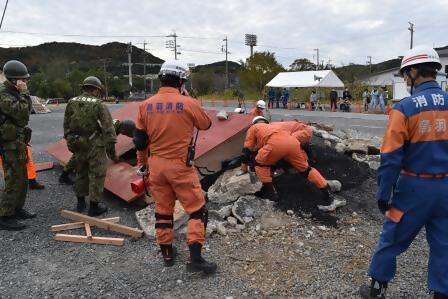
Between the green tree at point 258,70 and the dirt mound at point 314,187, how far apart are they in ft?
152

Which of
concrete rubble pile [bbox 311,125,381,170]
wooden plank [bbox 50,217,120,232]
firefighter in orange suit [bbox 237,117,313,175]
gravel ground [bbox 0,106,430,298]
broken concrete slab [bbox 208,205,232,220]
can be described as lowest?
gravel ground [bbox 0,106,430,298]

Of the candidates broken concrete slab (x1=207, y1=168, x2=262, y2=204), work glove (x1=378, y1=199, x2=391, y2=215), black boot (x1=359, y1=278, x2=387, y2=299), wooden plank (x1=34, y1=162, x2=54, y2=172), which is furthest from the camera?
wooden plank (x1=34, y1=162, x2=54, y2=172)

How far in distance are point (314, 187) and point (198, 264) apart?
7.57ft

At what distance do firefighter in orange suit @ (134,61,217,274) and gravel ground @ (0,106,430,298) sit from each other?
305mm

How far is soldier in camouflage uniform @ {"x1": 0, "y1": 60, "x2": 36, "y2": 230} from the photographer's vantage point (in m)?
4.66

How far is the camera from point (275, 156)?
5.26 meters

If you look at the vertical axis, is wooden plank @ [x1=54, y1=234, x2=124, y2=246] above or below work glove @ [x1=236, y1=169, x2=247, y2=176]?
below

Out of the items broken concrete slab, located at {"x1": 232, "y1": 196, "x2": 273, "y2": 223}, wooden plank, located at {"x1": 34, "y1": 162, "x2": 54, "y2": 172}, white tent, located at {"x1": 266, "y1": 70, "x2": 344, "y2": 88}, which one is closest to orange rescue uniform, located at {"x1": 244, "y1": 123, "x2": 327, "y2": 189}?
broken concrete slab, located at {"x1": 232, "y1": 196, "x2": 273, "y2": 223}

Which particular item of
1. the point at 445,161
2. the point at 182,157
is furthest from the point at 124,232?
the point at 445,161

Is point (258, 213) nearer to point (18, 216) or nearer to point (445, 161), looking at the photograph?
point (445, 161)

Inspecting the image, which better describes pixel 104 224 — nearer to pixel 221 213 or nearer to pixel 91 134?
pixel 91 134

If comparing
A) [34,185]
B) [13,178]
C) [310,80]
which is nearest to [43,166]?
[34,185]

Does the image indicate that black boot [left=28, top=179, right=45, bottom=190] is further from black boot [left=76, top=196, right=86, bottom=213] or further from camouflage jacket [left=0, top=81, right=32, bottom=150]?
camouflage jacket [left=0, top=81, right=32, bottom=150]

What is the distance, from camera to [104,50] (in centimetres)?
14288
